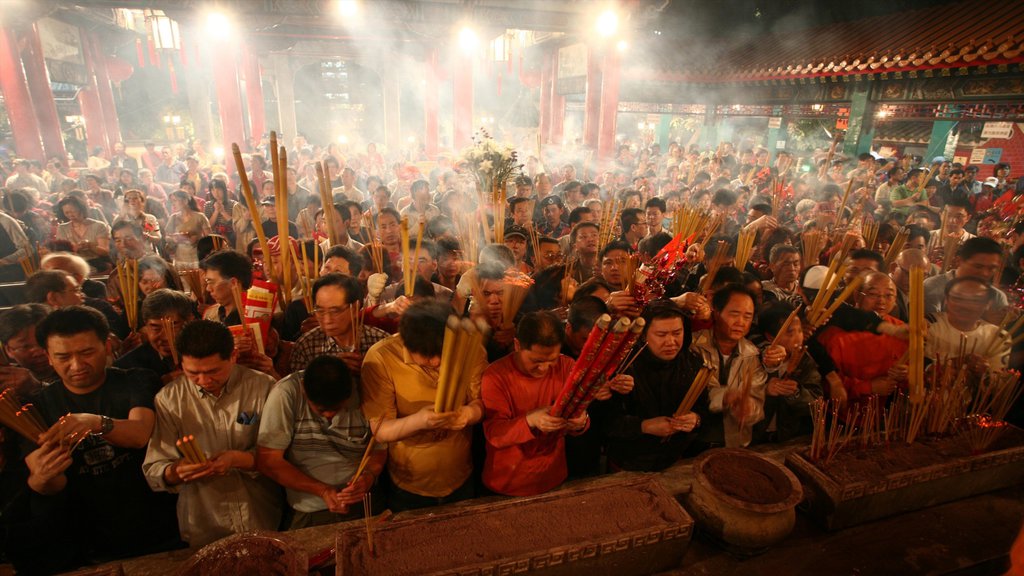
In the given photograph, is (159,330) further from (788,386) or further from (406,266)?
(788,386)

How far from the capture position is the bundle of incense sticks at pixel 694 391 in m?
2.07

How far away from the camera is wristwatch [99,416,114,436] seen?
1.74 metres

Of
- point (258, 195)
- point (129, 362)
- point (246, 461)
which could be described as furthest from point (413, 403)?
point (258, 195)

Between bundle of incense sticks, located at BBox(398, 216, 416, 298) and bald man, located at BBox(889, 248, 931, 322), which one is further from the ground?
bundle of incense sticks, located at BBox(398, 216, 416, 298)

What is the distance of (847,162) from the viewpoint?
891 cm

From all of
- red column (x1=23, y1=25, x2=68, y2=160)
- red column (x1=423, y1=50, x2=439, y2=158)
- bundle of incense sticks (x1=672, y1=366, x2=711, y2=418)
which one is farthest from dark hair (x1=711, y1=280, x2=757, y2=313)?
red column (x1=23, y1=25, x2=68, y2=160)

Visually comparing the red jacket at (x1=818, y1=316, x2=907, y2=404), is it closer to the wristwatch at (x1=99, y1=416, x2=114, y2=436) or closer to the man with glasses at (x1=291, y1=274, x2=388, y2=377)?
the man with glasses at (x1=291, y1=274, x2=388, y2=377)

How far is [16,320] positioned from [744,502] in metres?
3.17

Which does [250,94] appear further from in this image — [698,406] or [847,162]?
[698,406]

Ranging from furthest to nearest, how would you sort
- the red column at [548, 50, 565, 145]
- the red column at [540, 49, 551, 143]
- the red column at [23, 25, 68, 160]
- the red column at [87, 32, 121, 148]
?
the red column at [540, 49, 551, 143]
the red column at [548, 50, 565, 145]
the red column at [87, 32, 121, 148]
the red column at [23, 25, 68, 160]

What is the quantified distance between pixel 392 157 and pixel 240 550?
14720mm

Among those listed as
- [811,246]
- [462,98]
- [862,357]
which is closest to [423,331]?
[862,357]

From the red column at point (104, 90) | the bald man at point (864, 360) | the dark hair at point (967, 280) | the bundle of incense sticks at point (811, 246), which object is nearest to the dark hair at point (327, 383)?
the bald man at point (864, 360)

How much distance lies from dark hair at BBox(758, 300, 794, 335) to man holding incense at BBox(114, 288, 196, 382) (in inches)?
116
